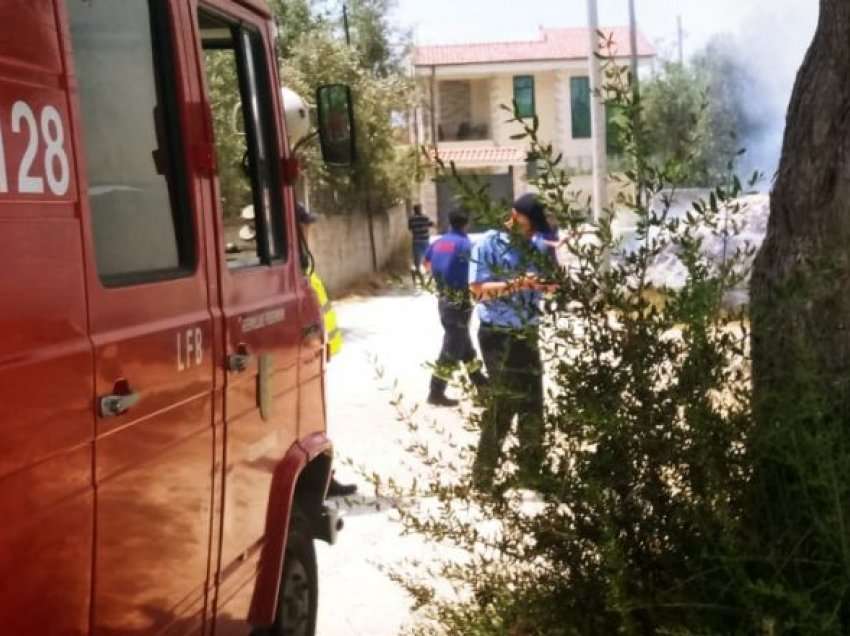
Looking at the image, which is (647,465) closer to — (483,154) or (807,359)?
(807,359)

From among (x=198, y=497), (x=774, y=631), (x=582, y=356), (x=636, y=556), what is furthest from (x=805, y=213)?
(x=198, y=497)

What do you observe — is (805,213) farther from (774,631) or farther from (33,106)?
(33,106)

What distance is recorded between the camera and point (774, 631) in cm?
291

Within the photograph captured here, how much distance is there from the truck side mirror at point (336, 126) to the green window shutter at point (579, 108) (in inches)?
1747

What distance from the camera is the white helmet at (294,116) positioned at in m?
4.86

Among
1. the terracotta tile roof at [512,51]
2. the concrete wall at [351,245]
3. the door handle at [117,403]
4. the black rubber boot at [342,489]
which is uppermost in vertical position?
the terracotta tile roof at [512,51]

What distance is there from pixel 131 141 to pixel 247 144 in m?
1.22

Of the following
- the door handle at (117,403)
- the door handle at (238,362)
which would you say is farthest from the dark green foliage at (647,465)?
the door handle at (117,403)

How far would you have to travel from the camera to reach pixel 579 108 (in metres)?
49.2

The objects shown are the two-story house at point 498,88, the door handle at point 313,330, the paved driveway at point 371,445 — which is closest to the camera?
the door handle at point 313,330

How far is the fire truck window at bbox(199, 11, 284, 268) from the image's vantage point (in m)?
4.14

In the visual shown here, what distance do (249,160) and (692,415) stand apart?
1.76 m

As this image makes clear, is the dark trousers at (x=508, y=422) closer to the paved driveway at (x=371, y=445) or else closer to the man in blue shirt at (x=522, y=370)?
the man in blue shirt at (x=522, y=370)

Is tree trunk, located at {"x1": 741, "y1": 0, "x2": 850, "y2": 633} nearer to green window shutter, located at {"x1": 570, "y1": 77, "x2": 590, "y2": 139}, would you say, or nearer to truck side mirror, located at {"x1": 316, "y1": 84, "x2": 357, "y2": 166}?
truck side mirror, located at {"x1": 316, "y1": 84, "x2": 357, "y2": 166}
